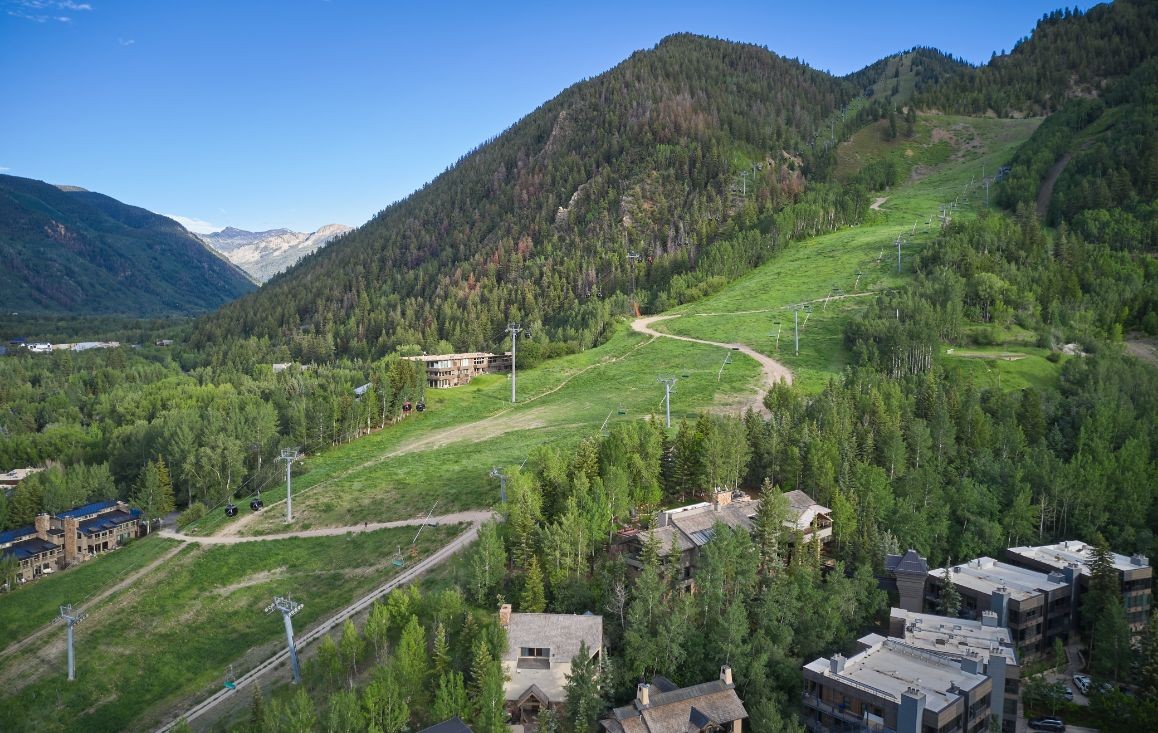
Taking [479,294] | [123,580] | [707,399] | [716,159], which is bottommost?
[123,580]

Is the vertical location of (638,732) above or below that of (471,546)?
below

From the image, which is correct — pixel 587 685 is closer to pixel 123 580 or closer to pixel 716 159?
pixel 123 580

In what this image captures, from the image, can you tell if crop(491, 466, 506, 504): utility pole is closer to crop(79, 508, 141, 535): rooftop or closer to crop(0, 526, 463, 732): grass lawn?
crop(0, 526, 463, 732): grass lawn

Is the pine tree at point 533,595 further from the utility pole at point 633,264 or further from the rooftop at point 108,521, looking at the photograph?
the utility pole at point 633,264

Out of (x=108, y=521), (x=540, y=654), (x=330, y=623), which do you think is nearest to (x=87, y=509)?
(x=108, y=521)

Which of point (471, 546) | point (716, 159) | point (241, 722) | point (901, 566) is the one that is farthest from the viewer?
point (716, 159)

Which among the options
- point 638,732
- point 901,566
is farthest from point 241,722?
point 901,566
